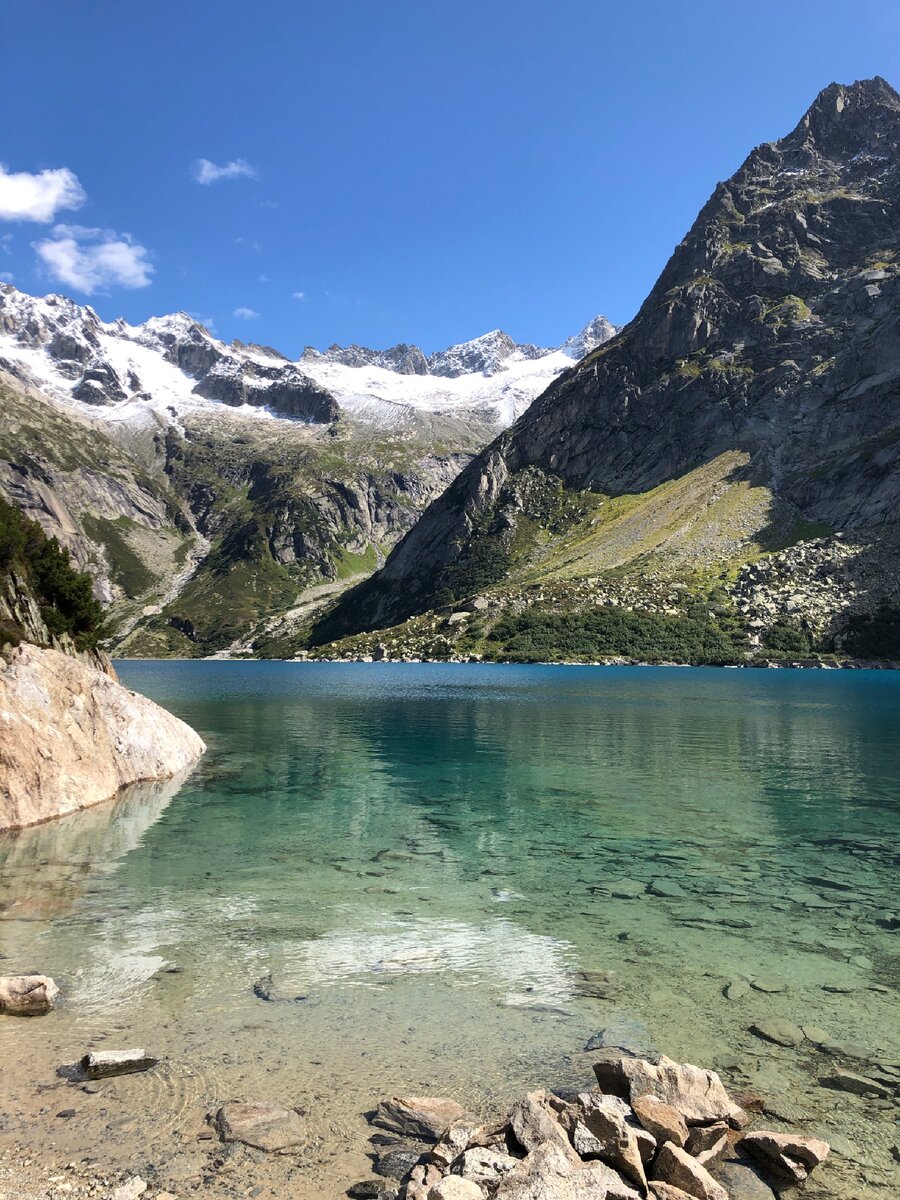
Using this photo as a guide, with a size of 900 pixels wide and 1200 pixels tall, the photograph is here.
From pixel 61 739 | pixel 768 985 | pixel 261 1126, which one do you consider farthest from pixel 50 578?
pixel 768 985

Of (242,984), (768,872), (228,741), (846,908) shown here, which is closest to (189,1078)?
(242,984)

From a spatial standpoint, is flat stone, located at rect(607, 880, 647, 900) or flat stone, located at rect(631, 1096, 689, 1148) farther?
flat stone, located at rect(607, 880, 647, 900)

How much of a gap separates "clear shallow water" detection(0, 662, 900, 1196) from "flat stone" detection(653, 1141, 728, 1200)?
2079 mm

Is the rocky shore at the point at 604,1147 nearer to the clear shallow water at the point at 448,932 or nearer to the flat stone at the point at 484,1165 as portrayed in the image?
the flat stone at the point at 484,1165

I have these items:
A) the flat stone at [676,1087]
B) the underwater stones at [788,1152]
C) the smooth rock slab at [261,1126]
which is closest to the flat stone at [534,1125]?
the flat stone at [676,1087]

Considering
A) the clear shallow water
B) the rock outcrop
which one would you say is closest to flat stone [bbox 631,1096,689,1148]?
the clear shallow water

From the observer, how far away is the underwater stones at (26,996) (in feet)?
41.4

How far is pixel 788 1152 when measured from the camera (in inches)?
341

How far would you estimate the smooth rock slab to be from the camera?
8984mm

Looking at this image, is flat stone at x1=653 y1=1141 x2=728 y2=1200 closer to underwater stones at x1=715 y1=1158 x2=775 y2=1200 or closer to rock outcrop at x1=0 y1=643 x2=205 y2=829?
underwater stones at x1=715 y1=1158 x2=775 y2=1200

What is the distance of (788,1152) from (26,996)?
12.3 m

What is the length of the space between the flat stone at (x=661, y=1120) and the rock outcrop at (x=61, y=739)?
83.2 ft

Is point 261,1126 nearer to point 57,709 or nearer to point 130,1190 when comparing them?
point 130,1190

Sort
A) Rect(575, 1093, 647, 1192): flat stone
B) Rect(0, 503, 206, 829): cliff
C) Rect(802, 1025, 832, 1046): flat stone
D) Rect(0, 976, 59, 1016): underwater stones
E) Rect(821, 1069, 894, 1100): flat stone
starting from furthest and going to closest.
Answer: Rect(0, 503, 206, 829): cliff
Rect(0, 976, 59, 1016): underwater stones
Rect(802, 1025, 832, 1046): flat stone
Rect(821, 1069, 894, 1100): flat stone
Rect(575, 1093, 647, 1192): flat stone
